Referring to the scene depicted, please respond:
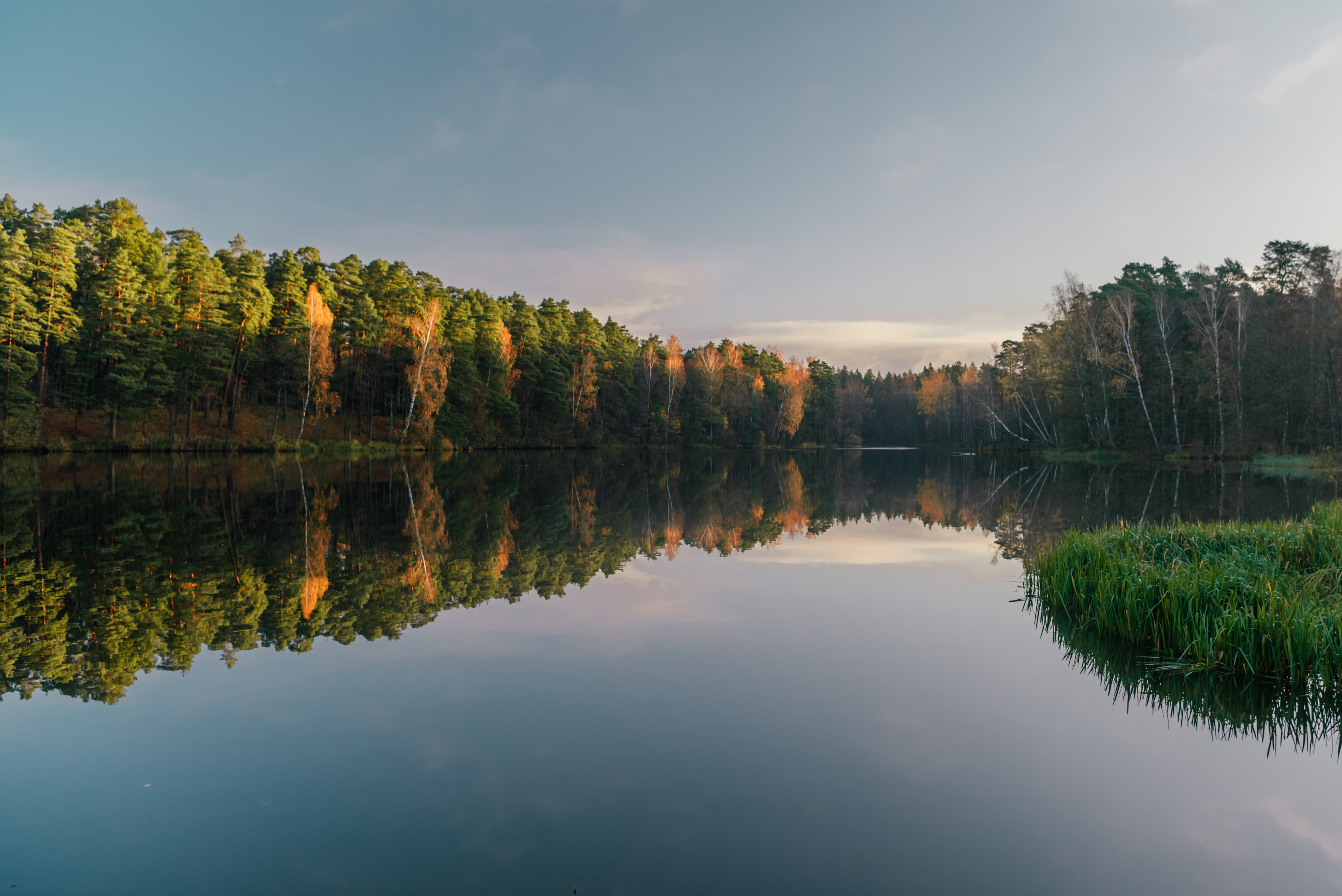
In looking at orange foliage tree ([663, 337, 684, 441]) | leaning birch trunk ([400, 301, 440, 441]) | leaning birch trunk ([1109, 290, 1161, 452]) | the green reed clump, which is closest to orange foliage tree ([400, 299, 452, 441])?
leaning birch trunk ([400, 301, 440, 441])

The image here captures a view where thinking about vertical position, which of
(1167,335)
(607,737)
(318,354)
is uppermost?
(1167,335)

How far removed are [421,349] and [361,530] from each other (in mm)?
36791

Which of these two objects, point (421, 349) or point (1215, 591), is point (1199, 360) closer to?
point (1215, 591)

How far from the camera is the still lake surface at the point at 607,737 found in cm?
338

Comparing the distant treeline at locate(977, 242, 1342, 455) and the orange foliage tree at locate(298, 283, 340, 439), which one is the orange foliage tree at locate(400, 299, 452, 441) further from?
the distant treeline at locate(977, 242, 1342, 455)

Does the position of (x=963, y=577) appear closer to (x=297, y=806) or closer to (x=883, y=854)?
(x=883, y=854)

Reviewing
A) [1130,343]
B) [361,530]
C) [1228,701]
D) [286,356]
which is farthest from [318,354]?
[1130,343]


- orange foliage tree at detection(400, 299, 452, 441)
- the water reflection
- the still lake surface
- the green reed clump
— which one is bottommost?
the still lake surface

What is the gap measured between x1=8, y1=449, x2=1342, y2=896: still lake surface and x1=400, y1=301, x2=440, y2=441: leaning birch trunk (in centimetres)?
3666

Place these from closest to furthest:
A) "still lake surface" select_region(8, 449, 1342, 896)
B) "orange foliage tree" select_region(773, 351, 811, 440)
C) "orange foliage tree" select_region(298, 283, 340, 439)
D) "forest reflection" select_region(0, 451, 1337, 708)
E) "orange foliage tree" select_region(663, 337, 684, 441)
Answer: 1. "still lake surface" select_region(8, 449, 1342, 896)
2. "forest reflection" select_region(0, 451, 1337, 708)
3. "orange foliage tree" select_region(298, 283, 340, 439)
4. "orange foliage tree" select_region(663, 337, 684, 441)
5. "orange foliage tree" select_region(773, 351, 811, 440)

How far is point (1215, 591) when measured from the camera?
631cm

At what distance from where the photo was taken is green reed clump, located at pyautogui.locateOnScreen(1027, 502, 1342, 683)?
18.5 feet

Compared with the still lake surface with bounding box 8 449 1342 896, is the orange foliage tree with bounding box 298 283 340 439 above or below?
above

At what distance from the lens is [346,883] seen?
10.4 ft
